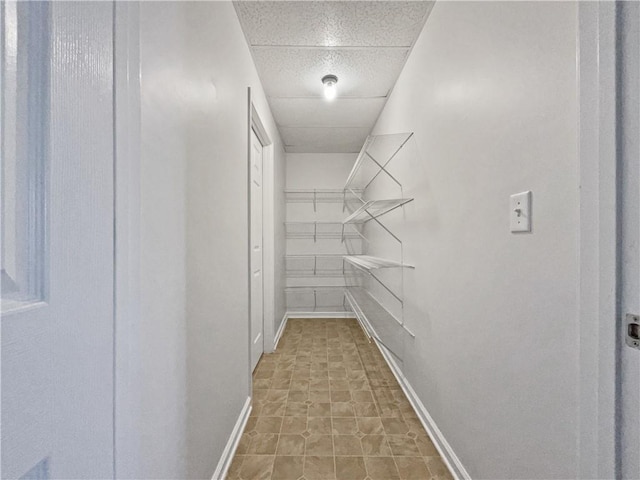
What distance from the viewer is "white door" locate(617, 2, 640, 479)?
0.55 m

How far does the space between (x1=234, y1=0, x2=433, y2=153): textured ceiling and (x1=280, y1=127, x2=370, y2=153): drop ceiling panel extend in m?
0.28

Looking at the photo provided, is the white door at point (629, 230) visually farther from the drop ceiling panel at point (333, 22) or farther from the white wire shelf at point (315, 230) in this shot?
the white wire shelf at point (315, 230)

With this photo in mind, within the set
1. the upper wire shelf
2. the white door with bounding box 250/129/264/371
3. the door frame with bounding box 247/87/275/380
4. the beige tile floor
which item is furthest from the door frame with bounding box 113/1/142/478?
the door frame with bounding box 247/87/275/380

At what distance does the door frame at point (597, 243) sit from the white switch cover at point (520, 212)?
0.18 metres

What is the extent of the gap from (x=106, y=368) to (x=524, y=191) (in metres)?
1.14

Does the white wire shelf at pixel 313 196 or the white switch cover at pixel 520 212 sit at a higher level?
the white wire shelf at pixel 313 196

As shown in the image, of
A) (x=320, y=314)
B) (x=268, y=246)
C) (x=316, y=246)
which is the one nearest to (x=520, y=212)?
(x=268, y=246)

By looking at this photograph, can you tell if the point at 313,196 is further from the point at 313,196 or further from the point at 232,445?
the point at 232,445

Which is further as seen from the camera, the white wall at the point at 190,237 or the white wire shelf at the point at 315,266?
the white wire shelf at the point at 315,266

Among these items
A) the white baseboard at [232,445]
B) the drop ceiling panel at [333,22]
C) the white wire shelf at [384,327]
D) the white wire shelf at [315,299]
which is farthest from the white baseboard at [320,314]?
the drop ceiling panel at [333,22]

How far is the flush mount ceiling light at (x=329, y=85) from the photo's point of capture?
85.5 inches

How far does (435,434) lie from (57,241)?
1729 millimetres

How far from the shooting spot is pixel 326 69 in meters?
2.08

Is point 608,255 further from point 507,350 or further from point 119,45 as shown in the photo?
point 119,45
